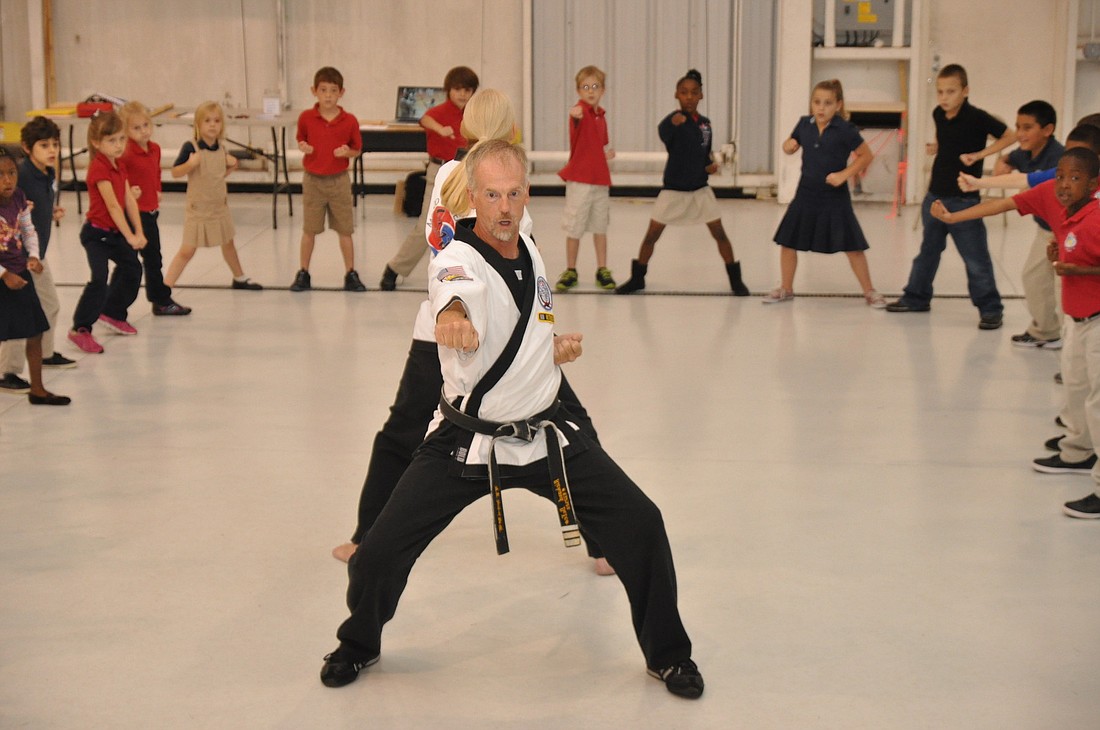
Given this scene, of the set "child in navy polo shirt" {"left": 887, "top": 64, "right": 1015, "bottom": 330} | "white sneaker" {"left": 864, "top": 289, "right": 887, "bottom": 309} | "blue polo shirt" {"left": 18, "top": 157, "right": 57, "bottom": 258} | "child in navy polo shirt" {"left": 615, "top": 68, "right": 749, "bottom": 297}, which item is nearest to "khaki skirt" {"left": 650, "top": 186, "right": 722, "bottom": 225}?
"child in navy polo shirt" {"left": 615, "top": 68, "right": 749, "bottom": 297}

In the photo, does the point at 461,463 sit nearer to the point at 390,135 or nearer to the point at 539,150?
the point at 390,135

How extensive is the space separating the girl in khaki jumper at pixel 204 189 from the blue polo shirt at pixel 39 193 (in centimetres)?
191

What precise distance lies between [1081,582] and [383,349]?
420 centimetres

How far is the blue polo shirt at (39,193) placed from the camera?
636cm

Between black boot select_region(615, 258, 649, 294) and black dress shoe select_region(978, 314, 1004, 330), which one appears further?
black boot select_region(615, 258, 649, 294)

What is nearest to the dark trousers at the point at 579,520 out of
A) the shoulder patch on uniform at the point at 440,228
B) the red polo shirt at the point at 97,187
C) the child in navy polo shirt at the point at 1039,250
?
the shoulder patch on uniform at the point at 440,228

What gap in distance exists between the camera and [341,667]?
3.46 metres

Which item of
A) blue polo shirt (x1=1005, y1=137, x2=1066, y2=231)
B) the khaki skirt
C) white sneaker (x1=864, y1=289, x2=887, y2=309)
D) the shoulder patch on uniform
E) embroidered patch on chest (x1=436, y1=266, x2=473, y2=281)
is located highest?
blue polo shirt (x1=1005, y1=137, x2=1066, y2=231)

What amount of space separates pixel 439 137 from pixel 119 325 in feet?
8.34

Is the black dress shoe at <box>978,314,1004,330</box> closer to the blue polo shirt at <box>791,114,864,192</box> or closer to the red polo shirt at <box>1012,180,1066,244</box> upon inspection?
the blue polo shirt at <box>791,114,864,192</box>

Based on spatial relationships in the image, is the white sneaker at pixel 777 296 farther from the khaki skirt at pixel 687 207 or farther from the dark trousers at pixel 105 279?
the dark trousers at pixel 105 279

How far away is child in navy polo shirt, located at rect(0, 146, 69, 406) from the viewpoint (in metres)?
5.78

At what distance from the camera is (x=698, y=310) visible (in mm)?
8438

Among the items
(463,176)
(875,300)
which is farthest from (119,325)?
(875,300)
